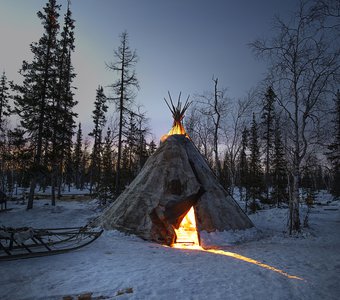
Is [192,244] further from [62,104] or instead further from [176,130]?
[62,104]

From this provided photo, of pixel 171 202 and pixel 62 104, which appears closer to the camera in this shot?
pixel 171 202

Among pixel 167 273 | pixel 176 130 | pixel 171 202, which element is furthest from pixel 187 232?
pixel 167 273

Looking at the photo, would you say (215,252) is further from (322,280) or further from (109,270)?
(109,270)

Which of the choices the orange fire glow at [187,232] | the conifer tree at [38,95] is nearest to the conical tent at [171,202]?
the orange fire glow at [187,232]

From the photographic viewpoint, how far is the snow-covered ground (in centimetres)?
489

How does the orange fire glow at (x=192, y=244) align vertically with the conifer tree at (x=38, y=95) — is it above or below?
below

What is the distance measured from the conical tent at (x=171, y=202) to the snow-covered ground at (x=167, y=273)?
0.74m

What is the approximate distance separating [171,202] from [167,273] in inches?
182

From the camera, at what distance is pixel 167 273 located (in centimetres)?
604

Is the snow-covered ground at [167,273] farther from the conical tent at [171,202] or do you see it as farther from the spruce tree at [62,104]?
the spruce tree at [62,104]

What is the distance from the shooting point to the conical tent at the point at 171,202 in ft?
33.7

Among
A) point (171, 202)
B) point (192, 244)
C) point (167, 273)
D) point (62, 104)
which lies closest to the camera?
point (167, 273)

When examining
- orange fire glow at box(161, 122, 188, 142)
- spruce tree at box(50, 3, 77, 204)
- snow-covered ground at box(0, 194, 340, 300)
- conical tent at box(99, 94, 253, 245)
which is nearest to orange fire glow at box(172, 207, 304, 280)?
snow-covered ground at box(0, 194, 340, 300)

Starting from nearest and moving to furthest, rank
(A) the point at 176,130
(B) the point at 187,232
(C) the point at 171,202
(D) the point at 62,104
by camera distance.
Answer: (C) the point at 171,202, (B) the point at 187,232, (A) the point at 176,130, (D) the point at 62,104
